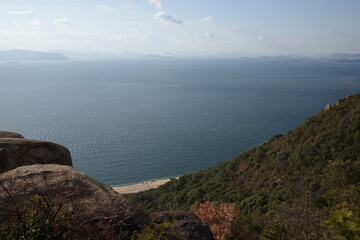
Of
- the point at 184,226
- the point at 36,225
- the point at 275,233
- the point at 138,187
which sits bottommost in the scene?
the point at 138,187

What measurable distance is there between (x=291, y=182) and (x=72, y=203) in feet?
74.4

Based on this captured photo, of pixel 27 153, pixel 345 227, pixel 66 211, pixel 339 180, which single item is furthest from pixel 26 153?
pixel 339 180

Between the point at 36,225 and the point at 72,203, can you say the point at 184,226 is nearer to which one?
the point at 72,203

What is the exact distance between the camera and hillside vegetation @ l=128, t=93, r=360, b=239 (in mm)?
12423

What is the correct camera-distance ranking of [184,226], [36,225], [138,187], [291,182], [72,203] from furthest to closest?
[138,187] < [291,182] < [184,226] < [72,203] < [36,225]

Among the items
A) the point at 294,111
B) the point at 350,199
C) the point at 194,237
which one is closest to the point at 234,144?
the point at 294,111

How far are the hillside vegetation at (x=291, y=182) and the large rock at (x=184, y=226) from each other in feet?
8.01

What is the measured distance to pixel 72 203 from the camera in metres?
6.52

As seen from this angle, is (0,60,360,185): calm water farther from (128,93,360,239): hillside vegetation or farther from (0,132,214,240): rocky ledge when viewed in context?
(0,132,214,240): rocky ledge

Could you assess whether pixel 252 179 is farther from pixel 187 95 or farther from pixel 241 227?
pixel 187 95

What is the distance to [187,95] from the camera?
4254 inches

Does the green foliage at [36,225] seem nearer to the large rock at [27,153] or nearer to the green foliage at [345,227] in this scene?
the large rock at [27,153]

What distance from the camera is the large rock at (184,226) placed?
8133mm

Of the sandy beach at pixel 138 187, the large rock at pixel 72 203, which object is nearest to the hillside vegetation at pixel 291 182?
the large rock at pixel 72 203
